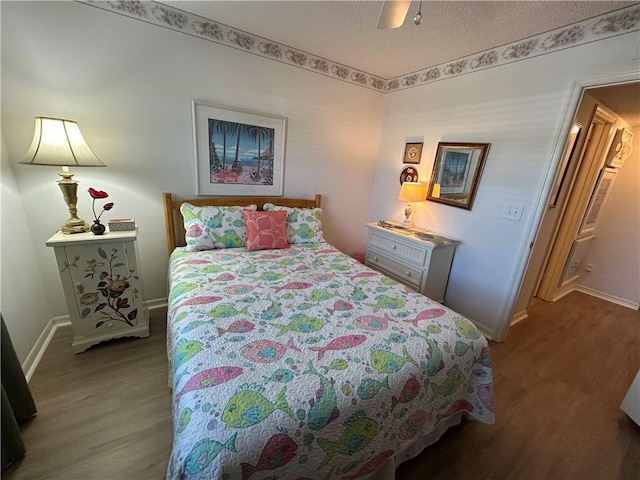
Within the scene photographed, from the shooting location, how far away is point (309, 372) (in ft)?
3.10

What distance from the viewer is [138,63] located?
189cm

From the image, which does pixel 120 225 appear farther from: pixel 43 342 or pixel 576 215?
pixel 576 215

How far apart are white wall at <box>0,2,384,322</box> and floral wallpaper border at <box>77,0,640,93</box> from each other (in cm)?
6

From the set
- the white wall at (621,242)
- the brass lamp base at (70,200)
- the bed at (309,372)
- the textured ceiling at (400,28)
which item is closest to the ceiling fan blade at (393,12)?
the textured ceiling at (400,28)

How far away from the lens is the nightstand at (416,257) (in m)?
2.36

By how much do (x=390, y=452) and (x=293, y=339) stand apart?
2.00 ft

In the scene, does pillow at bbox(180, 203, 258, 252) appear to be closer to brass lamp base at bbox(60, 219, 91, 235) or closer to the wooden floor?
brass lamp base at bbox(60, 219, 91, 235)

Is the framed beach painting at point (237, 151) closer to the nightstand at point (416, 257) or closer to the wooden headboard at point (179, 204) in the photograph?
the wooden headboard at point (179, 204)

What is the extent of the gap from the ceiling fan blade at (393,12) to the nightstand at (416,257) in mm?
1660

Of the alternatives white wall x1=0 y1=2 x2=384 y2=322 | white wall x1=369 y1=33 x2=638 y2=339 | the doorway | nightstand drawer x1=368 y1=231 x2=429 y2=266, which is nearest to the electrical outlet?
white wall x1=369 y1=33 x2=638 y2=339

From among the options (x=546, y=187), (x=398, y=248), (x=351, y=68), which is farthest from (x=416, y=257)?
(x=351, y=68)

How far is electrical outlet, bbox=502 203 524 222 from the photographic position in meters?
2.02

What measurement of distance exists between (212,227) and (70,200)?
89 cm

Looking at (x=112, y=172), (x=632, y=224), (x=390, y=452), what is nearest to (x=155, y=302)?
(x=112, y=172)
